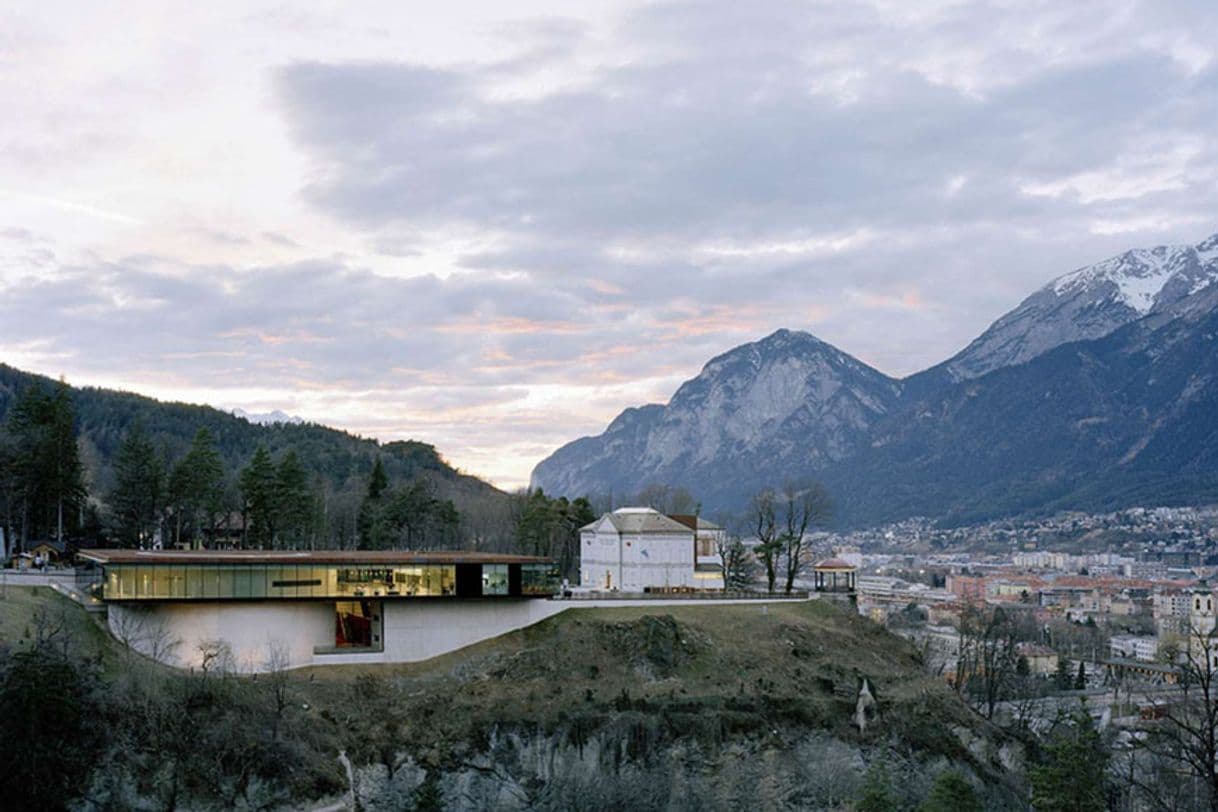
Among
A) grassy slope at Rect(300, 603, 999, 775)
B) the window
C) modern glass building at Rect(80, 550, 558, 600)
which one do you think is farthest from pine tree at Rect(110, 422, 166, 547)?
the window

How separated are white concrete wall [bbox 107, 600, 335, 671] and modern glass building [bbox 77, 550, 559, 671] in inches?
2.1

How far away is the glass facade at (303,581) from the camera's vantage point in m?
59.7

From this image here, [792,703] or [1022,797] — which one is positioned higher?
[792,703]

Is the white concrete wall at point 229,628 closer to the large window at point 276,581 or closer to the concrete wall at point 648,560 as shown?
the large window at point 276,581

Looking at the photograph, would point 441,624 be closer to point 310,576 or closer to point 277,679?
point 310,576

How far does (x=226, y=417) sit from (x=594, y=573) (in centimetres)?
13234

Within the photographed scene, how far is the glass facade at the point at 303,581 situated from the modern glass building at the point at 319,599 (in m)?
0.06

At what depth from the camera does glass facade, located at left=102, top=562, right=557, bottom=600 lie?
196 feet

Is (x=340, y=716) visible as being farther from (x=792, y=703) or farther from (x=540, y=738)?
(x=792, y=703)

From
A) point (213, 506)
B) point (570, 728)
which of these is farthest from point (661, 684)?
point (213, 506)

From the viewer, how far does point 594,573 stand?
8438 cm

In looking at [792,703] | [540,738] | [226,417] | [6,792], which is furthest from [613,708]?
[226,417]

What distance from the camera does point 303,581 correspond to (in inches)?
2489

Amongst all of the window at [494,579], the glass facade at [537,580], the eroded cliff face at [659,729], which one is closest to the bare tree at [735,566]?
the glass facade at [537,580]
